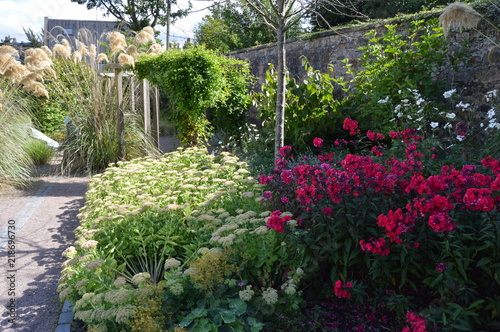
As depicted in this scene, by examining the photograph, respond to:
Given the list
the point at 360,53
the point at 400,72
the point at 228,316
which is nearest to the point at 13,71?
the point at 360,53

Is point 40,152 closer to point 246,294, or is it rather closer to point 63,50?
point 63,50

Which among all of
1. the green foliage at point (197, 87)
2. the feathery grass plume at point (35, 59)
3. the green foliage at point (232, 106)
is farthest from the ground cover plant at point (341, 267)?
the feathery grass plume at point (35, 59)

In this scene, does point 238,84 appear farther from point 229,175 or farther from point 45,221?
point 45,221

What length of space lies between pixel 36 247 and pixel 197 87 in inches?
156

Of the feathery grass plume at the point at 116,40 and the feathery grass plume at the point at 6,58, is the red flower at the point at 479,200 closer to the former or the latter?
the feathery grass plume at the point at 6,58

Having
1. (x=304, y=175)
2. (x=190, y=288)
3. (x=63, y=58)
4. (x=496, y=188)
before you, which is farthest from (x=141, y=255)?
(x=63, y=58)

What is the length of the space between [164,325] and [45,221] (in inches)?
136

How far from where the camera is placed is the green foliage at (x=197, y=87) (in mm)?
7633

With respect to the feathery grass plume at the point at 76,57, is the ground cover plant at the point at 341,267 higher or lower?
lower

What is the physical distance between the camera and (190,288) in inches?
107

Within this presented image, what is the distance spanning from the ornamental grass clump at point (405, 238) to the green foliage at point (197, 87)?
505cm

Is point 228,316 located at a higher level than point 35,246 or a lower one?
higher

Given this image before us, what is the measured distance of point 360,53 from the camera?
25.3 ft

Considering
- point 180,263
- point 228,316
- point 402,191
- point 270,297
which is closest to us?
point 228,316
